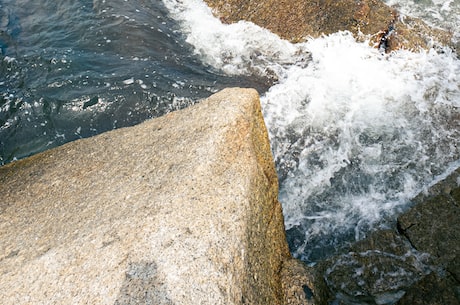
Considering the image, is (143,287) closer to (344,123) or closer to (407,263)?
(407,263)

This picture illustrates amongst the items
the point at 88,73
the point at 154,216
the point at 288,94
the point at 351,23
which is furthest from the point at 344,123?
the point at 88,73

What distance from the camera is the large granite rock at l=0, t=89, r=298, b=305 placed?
3.22 metres

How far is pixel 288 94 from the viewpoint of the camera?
7605mm

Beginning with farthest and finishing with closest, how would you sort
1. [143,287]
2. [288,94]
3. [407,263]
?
[288,94] → [407,263] → [143,287]

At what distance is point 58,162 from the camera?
Answer: 183 inches

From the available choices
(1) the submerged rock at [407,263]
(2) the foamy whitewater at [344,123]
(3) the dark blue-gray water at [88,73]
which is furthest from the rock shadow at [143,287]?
(3) the dark blue-gray water at [88,73]

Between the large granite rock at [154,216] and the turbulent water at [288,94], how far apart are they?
201 centimetres

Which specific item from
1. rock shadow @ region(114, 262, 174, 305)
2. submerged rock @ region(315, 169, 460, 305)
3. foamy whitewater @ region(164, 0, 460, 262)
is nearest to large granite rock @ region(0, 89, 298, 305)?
rock shadow @ region(114, 262, 174, 305)

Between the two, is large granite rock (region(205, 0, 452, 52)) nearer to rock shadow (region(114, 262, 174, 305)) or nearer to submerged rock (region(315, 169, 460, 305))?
submerged rock (region(315, 169, 460, 305))

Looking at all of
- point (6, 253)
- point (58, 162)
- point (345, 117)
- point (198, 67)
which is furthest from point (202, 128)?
point (198, 67)

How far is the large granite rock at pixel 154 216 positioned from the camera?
10.6 ft

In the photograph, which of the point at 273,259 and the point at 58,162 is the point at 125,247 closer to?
the point at 273,259

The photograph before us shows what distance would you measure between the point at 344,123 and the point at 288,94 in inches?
48.4

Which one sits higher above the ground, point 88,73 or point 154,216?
point 154,216
